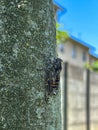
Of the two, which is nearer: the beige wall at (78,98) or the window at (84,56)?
the beige wall at (78,98)

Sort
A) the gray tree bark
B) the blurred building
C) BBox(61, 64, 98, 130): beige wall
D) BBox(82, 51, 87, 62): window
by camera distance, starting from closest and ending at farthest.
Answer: the gray tree bark → BBox(61, 64, 98, 130): beige wall → the blurred building → BBox(82, 51, 87, 62): window

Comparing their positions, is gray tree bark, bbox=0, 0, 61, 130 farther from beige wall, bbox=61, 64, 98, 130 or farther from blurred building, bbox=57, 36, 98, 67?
blurred building, bbox=57, 36, 98, 67

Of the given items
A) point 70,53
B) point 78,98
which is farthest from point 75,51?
point 78,98

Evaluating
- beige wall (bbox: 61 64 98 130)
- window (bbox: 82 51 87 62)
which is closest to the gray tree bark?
beige wall (bbox: 61 64 98 130)

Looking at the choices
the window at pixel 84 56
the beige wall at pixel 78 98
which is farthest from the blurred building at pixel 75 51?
the beige wall at pixel 78 98

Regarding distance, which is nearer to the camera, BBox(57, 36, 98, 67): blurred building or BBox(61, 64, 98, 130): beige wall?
BBox(61, 64, 98, 130): beige wall

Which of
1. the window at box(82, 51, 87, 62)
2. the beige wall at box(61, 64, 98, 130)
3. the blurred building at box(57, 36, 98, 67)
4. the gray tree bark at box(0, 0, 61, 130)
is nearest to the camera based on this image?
the gray tree bark at box(0, 0, 61, 130)

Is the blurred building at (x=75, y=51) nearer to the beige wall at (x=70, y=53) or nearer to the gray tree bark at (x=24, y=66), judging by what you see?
the beige wall at (x=70, y=53)

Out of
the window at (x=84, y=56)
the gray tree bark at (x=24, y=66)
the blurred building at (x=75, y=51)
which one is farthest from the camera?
the window at (x=84, y=56)
